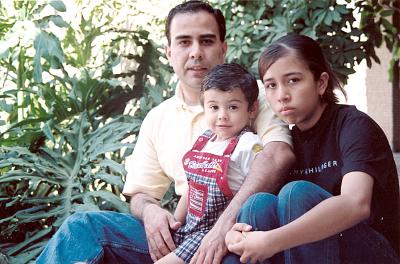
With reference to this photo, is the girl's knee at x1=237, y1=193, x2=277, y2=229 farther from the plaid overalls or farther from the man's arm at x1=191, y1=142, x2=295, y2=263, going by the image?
the plaid overalls

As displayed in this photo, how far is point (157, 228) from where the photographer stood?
2.11 m

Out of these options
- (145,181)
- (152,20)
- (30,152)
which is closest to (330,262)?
(145,181)

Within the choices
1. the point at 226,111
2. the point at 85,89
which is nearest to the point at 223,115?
the point at 226,111

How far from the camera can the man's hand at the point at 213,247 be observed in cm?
183

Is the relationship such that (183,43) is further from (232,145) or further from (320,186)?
(320,186)

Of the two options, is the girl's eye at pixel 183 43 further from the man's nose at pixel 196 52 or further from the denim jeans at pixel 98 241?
the denim jeans at pixel 98 241

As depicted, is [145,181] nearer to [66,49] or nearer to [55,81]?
[55,81]

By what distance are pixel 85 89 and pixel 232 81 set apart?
1.72 m

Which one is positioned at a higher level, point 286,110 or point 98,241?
point 286,110

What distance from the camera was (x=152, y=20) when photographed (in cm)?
484

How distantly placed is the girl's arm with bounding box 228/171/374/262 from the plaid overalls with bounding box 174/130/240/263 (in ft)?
1.05

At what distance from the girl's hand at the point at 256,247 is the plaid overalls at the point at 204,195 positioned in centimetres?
29

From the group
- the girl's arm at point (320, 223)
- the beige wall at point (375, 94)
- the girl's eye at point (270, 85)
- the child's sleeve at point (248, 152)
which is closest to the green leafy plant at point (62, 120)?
the child's sleeve at point (248, 152)

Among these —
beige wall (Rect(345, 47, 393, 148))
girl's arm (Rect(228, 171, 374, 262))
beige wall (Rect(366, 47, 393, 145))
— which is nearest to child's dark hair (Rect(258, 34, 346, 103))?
girl's arm (Rect(228, 171, 374, 262))
